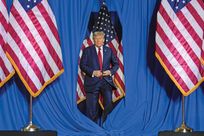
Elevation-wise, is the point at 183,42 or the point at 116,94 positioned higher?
the point at 183,42

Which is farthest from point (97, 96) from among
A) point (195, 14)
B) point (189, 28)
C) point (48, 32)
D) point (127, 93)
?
point (195, 14)

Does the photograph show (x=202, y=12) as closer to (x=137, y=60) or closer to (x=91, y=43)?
(x=137, y=60)

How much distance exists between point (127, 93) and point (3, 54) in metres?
1.75

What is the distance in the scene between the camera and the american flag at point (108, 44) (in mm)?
6766

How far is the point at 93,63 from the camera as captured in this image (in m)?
6.68

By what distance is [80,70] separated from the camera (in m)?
6.80

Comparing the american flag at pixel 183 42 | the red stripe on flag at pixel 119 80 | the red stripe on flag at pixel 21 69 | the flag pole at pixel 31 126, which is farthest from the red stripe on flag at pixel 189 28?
the flag pole at pixel 31 126

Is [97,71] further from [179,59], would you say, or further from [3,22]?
[3,22]

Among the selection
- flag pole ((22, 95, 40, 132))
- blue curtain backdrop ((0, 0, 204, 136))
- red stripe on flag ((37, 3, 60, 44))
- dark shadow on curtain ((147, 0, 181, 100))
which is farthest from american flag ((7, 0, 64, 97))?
dark shadow on curtain ((147, 0, 181, 100))

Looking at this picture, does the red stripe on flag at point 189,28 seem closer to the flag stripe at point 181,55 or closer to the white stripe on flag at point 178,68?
the flag stripe at point 181,55

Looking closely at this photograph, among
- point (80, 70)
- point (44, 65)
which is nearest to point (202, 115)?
point (80, 70)

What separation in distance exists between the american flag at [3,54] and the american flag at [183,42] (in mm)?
1943

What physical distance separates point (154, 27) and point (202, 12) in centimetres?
80

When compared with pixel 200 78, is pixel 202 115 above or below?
below
